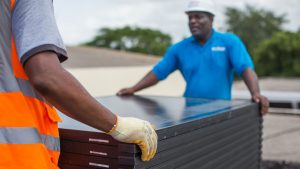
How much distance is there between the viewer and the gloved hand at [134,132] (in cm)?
165

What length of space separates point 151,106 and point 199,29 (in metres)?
1.20

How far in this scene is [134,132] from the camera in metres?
1.66

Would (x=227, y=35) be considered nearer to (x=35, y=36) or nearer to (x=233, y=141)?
(x=233, y=141)

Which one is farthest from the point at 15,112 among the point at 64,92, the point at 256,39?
the point at 256,39

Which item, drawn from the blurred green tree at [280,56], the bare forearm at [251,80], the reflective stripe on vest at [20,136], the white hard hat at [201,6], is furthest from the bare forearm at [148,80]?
the blurred green tree at [280,56]

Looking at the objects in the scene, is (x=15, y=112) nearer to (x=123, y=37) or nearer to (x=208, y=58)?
(x=208, y=58)

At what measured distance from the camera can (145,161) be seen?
1861 millimetres

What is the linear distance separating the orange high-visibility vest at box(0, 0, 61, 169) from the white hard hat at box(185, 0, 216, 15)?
2533 mm

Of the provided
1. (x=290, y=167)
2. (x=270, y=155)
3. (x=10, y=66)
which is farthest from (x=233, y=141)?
(x=270, y=155)

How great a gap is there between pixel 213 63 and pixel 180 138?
177cm

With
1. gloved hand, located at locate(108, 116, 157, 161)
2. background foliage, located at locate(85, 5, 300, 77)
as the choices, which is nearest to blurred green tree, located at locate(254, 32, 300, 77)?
background foliage, located at locate(85, 5, 300, 77)

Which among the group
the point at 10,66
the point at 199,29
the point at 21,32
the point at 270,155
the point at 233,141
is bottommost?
the point at 270,155

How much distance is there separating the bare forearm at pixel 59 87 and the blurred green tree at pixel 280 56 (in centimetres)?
2366

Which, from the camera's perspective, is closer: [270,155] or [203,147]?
[203,147]
